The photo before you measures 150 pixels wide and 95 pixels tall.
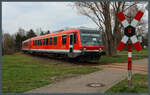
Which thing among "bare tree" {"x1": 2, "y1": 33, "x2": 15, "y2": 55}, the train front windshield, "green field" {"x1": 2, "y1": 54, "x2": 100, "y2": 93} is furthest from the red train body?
"bare tree" {"x1": 2, "y1": 33, "x2": 15, "y2": 55}

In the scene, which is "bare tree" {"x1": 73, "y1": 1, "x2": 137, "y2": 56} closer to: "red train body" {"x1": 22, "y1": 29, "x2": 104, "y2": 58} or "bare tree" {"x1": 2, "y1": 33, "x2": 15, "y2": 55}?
"red train body" {"x1": 22, "y1": 29, "x2": 104, "y2": 58}

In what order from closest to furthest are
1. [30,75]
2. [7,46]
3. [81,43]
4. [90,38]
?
[30,75] < [81,43] < [90,38] < [7,46]

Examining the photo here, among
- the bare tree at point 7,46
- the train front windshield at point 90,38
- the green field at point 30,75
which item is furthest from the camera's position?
the bare tree at point 7,46

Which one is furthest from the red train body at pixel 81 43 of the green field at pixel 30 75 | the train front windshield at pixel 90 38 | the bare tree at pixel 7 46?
the bare tree at pixel 7 46

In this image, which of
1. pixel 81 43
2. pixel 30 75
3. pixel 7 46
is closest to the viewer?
pixel 30 75

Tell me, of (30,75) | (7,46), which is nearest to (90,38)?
(30,75)

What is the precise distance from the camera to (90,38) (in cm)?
1562

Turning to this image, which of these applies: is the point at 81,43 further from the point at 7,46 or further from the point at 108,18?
the point at 7,46

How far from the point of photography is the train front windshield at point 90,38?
15.3 metres

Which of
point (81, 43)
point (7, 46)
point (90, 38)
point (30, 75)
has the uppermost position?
point (90, 38)

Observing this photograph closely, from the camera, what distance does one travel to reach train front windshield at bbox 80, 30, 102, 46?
1527 cm

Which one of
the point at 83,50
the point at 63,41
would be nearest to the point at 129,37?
the point at 83,50

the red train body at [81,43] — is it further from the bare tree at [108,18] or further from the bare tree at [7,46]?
the bare tree at [7,46]

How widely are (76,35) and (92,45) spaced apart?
1.59m
